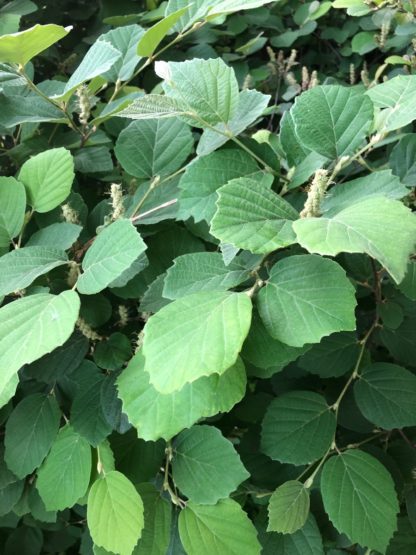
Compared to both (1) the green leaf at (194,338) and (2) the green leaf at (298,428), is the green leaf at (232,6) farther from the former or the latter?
(2) the green leaf at (298,428)

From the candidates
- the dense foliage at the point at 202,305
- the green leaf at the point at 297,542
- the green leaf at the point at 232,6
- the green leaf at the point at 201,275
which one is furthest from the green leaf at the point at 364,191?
the green leaf at the point at 297,542

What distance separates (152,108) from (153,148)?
0.18 metres

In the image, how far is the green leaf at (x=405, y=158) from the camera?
0.66m

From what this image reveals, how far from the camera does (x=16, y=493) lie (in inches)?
31.4

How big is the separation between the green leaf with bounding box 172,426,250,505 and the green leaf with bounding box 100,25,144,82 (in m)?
0.51

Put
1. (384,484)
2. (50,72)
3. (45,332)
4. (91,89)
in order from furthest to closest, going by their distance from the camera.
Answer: (50,72) → (91,89) → (384,484) → (45,332)

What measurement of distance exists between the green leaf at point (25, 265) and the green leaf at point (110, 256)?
0.14 feet

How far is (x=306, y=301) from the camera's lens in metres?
0.47

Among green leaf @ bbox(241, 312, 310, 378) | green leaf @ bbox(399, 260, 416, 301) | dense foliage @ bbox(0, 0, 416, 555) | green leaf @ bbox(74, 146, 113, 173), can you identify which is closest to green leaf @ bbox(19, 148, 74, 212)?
dense foliage @ bbox(0, 0, 416, 555)

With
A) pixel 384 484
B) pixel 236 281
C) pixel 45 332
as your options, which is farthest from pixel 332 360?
pixel 45 332

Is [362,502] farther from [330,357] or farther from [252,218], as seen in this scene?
[252,218]

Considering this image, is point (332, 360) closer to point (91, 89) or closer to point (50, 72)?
point (91, 89)

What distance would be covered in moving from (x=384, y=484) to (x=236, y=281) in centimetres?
33

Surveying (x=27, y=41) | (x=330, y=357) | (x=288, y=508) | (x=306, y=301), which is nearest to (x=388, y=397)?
(x=330, y=357)
